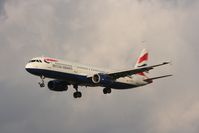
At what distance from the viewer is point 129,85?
16588 cm

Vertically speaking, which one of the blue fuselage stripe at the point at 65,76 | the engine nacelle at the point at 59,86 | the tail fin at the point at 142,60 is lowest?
the blue fuselage stripe at the point at 65,76

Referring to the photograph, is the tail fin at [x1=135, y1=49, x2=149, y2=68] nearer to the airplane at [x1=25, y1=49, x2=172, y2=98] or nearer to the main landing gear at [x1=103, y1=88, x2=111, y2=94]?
the airplane at [x1=25, y1=49, x2=172, y2=98]

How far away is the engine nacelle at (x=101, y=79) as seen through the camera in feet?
504

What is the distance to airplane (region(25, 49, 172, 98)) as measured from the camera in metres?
149

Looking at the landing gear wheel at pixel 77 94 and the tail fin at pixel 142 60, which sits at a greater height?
the tail fin at pixel 142 60

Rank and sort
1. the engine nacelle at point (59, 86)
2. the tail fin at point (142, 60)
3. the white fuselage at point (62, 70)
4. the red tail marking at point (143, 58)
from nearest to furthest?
the white fuselage at point (62, 70) → the engine nacelle at point (59, 86) → the tail fin at point (142, 60) → the red tail marking at point (143, 58)

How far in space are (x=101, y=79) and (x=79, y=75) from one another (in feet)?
14.4

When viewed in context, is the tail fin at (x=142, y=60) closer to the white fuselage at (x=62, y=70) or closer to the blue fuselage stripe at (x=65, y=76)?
the white fuselage at (x=62, y=70)

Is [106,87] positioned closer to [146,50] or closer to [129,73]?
[129,73]

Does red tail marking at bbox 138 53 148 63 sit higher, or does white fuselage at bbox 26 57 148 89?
red tail marking at bbox 138 53 148 63

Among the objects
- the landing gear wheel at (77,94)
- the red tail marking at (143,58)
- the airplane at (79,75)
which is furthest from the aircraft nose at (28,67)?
the red tail marking at (143,58)

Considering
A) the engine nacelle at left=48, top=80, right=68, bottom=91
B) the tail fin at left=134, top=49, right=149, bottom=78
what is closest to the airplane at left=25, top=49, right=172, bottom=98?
the engine nacelle at left=48, top=80, right=68, bottom=91

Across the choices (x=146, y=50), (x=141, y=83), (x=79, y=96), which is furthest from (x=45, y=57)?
(x=146, y=50)

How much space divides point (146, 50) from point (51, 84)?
101 ft
